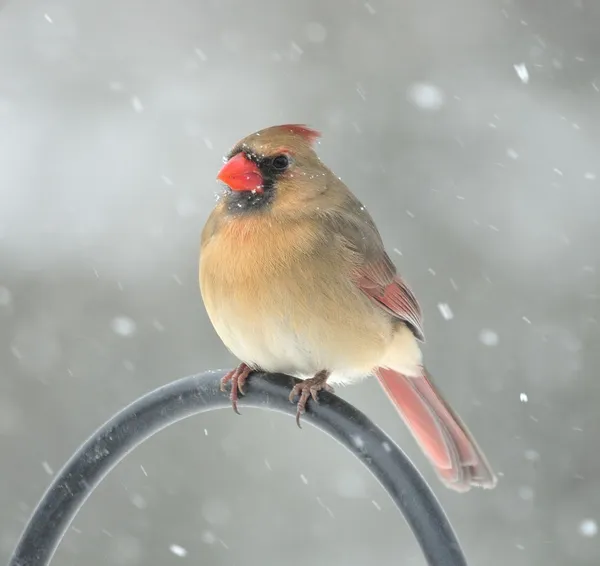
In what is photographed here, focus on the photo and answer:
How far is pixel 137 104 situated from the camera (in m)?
6.32

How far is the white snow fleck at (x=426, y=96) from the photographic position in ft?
19.9

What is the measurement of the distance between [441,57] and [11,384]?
10.3 feet

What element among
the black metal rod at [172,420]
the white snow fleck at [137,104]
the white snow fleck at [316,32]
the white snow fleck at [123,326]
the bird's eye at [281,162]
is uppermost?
the white snow fleck at [316,32]

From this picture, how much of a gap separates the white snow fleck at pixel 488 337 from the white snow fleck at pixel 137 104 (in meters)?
2.36

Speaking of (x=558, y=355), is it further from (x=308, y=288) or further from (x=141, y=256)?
(x=308, y=288)

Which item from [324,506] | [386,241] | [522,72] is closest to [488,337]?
[386,241]

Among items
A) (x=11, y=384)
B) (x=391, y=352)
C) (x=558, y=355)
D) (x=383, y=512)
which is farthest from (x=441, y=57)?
(x=391, y=352)

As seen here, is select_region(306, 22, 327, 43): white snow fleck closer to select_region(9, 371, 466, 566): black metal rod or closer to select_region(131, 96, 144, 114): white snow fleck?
select_region(131, 96, 144, 114): white snow fleck

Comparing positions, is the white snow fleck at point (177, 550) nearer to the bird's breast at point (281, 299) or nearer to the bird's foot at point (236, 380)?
the bird's breast at point (281, 299)

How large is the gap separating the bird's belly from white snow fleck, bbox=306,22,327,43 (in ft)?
14.5

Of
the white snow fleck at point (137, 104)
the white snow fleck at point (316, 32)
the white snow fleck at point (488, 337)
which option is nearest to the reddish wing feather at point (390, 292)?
the white snow fleck at point (488, 337)

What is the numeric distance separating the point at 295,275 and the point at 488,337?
363 cm

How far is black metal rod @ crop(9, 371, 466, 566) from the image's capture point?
1638 millimetres

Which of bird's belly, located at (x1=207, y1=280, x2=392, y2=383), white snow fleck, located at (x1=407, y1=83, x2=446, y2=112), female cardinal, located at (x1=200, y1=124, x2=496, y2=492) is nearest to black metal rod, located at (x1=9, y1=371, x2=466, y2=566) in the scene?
female cardinal, located at (x1=200, y1=124, x2=496, y2=492)
